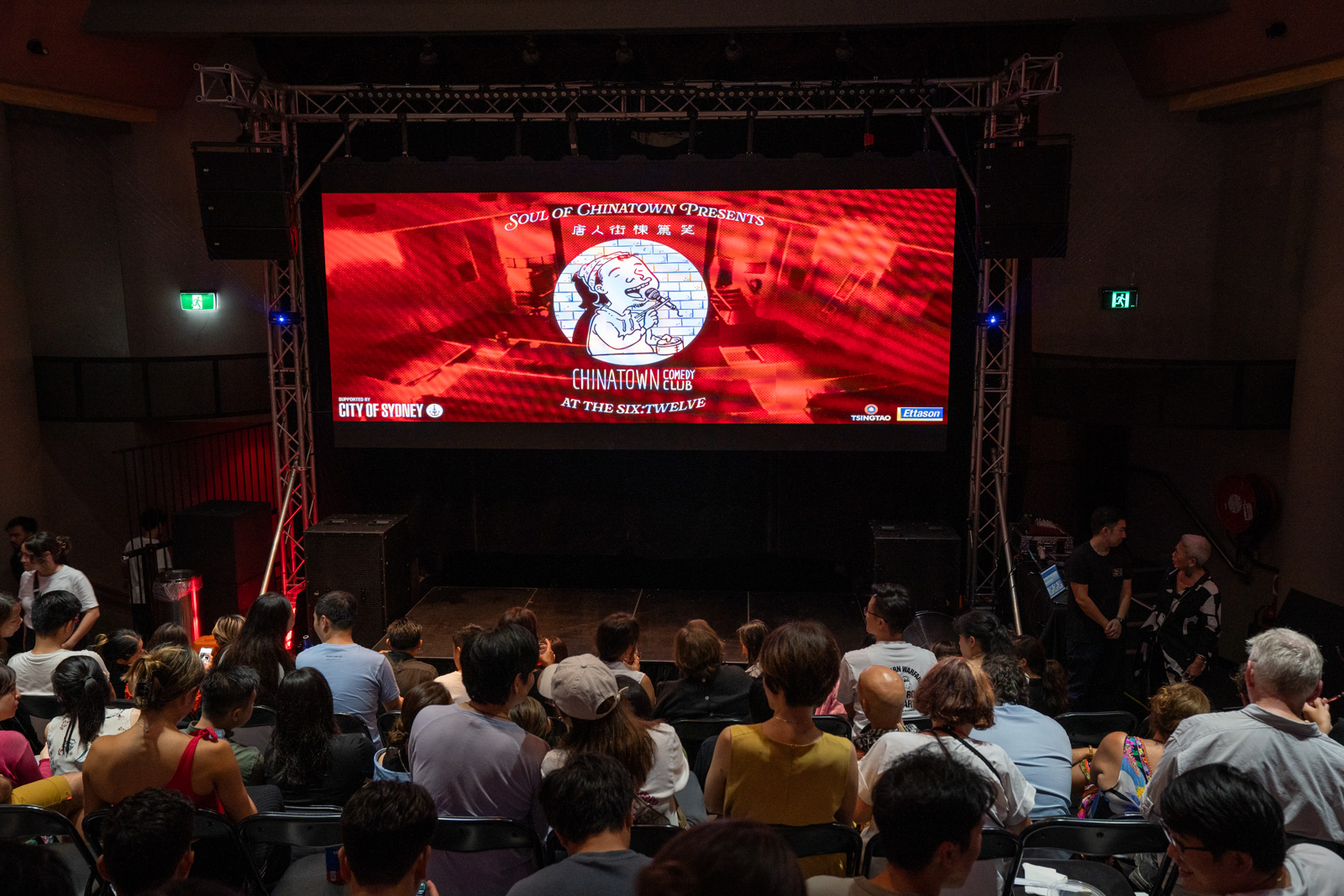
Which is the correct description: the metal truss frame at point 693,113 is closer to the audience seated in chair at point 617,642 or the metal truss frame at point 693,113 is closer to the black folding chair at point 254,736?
the audience seated in chair at point 617,642

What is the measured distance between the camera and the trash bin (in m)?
7.78

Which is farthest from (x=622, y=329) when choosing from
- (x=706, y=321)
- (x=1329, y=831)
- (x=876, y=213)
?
(x=1329, y=831)

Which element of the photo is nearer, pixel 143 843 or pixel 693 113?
pixel 143 843

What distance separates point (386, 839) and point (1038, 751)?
214 cm

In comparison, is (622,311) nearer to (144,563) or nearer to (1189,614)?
(1189,614)

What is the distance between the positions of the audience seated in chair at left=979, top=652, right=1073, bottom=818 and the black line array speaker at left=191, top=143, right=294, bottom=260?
5.78 meters

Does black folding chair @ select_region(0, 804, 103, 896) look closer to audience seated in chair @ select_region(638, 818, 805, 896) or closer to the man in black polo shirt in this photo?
audience seated in chair @ select_region(638, 818, 805, 896)

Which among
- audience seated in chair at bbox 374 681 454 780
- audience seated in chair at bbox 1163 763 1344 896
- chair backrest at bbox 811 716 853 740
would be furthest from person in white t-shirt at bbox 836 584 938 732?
audience seated in chair at bbox 1163 763 1344 896

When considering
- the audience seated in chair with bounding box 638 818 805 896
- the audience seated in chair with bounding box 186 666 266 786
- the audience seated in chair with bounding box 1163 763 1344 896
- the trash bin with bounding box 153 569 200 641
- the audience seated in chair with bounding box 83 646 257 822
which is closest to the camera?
the audience seated in chair with bounding box 638 818 805 896

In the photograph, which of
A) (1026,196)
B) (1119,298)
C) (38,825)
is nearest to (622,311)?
(1026,196)

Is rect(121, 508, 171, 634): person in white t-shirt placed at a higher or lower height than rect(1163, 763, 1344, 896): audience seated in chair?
lower

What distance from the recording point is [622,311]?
7.51 m

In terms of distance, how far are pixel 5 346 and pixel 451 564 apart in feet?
12.8

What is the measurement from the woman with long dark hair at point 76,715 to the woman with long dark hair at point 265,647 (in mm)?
500
